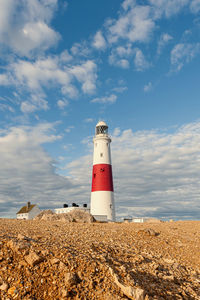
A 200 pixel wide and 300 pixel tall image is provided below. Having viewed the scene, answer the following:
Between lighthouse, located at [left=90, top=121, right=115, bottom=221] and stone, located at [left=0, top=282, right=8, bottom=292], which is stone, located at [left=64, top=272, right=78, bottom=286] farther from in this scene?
lighthouse, located at [left=90, top=121, right=115, bottom=221]

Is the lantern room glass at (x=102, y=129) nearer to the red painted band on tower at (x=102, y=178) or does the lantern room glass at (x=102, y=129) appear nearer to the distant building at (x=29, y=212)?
the red painted band on tower at (x=102, y=178)

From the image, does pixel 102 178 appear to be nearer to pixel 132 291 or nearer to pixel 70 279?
pixel 70 279

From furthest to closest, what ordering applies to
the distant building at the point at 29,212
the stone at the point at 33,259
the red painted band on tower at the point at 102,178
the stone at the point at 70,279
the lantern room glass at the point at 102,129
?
1. the distant building at the point at 29,212
2. the lantern room glass at the point at 102,129
3. the red painted band on tower at the point at 102,178
4. the stone at the point at 33,259
5. the stone at the point at 70,279

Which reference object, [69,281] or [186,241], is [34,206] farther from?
[69,281]

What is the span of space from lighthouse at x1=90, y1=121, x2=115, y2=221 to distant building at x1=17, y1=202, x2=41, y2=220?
83.6 feet

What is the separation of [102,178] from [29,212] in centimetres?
2834

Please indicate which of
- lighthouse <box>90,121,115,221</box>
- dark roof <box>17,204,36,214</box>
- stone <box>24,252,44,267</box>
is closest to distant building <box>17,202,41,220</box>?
dark roof <box>17,204,36,214</box>

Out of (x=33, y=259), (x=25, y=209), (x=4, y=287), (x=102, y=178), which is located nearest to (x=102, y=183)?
(x=102, y=178)

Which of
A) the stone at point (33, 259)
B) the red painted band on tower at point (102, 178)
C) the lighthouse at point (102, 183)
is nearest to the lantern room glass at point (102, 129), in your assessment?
the lighthouse at point (102, 183)

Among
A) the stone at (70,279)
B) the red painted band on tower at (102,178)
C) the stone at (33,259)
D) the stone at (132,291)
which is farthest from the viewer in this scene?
the red painted band on tower at (102,178)

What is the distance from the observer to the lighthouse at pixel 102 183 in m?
34.2

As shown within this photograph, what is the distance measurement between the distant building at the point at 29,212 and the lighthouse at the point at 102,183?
25473mm

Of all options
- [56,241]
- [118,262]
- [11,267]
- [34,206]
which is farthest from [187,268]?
[34,206]

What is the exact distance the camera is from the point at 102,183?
34.4 metres
